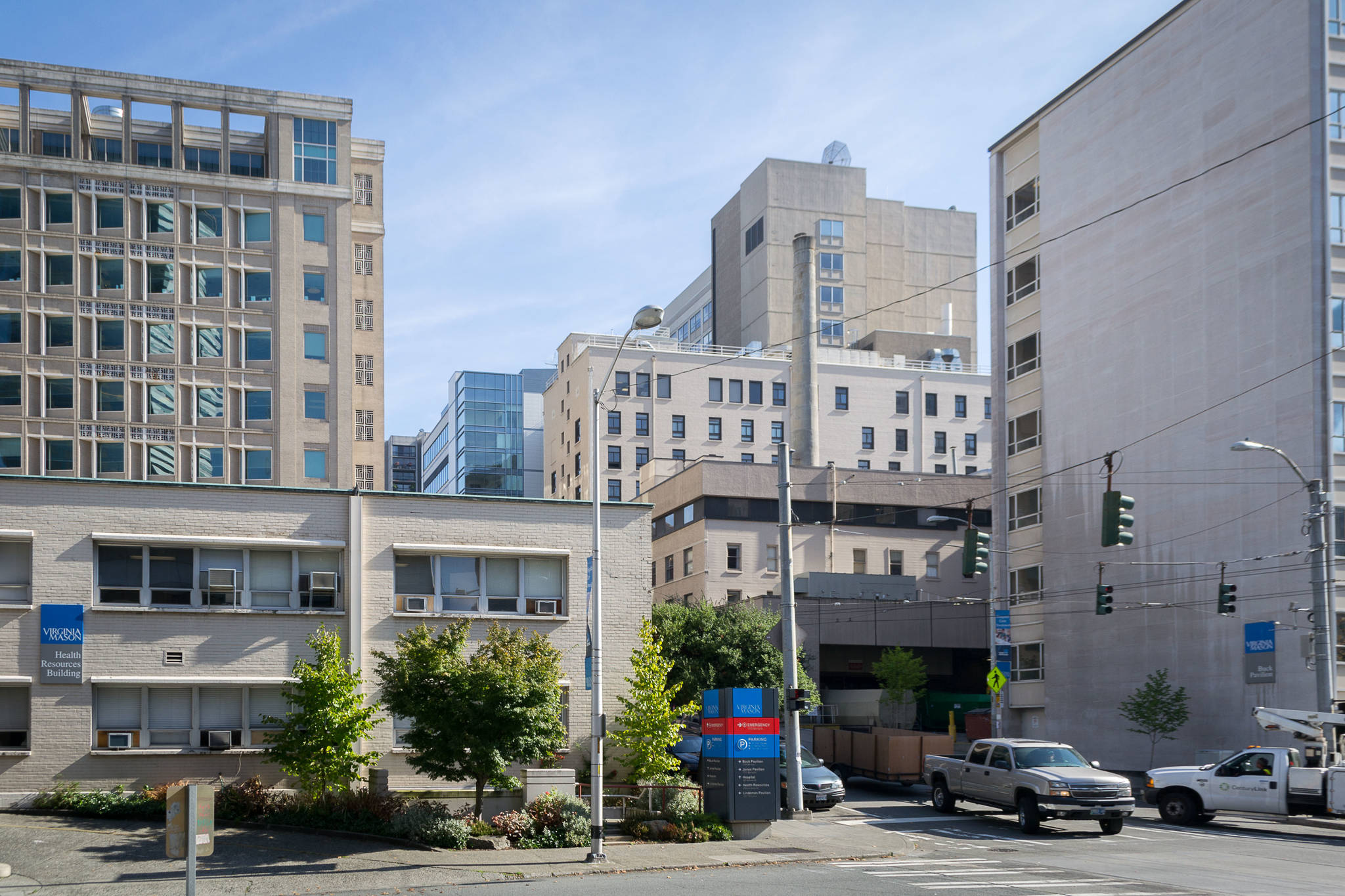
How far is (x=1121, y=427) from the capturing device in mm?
49531

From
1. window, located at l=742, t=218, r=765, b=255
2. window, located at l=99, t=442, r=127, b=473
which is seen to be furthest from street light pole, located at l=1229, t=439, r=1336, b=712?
window, located at l=742, t=218, r=765, b=255

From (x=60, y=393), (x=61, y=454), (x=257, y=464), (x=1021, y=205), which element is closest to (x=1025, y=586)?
(x=1021, y=205)

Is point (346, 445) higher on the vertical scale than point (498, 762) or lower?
higher

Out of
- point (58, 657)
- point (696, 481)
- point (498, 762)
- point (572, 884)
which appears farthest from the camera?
point (696, 481)

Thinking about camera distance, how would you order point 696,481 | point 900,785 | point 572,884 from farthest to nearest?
point 696,481
point 900,785
point 572,884

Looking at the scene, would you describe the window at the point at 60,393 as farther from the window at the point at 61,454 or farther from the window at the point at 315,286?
the window at the point at 315,286

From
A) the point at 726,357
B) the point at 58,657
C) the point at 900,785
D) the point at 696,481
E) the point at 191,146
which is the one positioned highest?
the point at 191,146

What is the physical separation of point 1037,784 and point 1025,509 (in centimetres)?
3021

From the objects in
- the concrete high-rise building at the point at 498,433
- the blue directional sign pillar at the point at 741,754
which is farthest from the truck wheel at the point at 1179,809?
the concrete high-rise building at the point at 498,433

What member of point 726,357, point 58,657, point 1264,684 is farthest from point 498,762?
point 726,357

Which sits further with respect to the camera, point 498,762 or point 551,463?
point 551,463

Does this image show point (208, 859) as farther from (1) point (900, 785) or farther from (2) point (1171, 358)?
(2) point (1171, 358)

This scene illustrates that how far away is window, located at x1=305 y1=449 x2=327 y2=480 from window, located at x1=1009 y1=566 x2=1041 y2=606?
3191 cm

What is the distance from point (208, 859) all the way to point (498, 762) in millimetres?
5341
